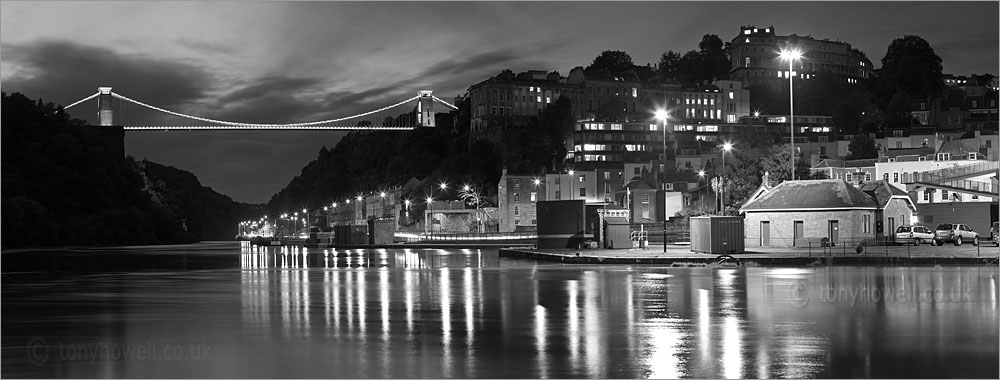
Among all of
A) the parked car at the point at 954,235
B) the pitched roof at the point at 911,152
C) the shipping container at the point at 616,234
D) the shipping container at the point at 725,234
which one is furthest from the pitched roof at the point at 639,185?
the shipping container at the point at 725,234

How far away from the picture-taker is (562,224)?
55.0 m

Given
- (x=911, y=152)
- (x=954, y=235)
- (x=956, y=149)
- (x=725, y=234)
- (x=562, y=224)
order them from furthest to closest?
A: (x=911, y=152)
(x=956, y=149)
(x=954, y=235)
(x=562, y=224)
(x=725, y=234)

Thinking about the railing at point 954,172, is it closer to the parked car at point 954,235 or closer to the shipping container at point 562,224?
the parked car at point 954,235

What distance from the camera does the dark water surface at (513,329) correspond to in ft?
39.7

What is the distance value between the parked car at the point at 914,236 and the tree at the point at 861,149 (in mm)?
→ 83053

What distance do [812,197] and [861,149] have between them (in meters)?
90.0

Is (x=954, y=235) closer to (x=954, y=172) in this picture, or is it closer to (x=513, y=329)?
(x=954, y=172)

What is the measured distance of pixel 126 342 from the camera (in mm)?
14555

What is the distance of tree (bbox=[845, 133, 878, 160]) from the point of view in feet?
449

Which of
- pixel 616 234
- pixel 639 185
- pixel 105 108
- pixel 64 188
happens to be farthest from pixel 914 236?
pixel 105 108

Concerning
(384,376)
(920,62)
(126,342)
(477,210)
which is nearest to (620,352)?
(384,376)

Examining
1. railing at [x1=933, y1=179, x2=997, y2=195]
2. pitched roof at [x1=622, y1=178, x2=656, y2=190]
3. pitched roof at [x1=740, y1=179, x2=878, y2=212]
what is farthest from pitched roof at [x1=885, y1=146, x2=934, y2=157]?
pitched roof at [x1=740, y1=179, x2=878, y2=212]

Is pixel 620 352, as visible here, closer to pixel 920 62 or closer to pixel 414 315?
pixel 414 315

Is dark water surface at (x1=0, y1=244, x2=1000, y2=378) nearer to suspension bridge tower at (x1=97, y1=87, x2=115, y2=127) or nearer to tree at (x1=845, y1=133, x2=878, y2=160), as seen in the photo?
tree at (x1=845, y1=133, x2=878, y2=160)
